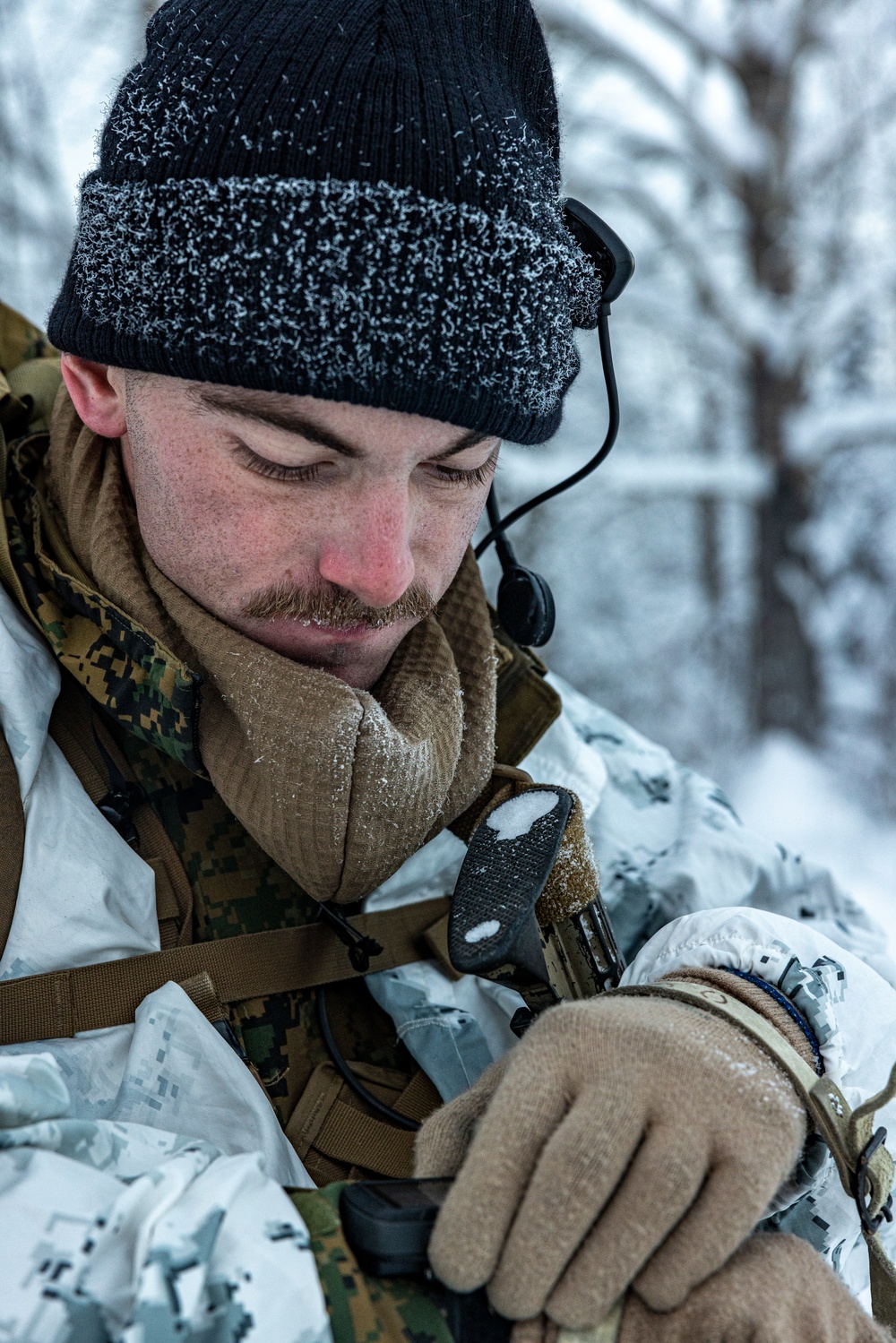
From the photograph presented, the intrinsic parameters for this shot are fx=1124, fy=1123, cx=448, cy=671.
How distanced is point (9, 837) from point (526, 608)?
76 centimetres

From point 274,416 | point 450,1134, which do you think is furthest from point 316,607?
point 450,1134

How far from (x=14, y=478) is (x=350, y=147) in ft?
2.12

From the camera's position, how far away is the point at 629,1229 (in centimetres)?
89

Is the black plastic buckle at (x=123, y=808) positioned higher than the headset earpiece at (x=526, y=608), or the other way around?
the headset earpiece at (x=526, y=608)

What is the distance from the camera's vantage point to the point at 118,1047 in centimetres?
125

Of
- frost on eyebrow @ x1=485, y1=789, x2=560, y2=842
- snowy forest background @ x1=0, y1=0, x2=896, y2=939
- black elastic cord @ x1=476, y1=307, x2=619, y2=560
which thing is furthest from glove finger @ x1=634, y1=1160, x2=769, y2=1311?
snowy forest background @ x1=0, y1=0, x2=896, y2=939

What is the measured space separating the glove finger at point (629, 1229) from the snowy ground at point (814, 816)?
2.33m

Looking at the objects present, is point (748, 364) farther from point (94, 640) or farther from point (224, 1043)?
point (224, 1043)

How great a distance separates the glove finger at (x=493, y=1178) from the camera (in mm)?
879

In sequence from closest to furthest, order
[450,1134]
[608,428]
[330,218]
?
1. [450,1134]
2. [330,218]
3. [608,428]

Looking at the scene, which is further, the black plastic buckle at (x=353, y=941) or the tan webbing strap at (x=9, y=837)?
the black plastic buckle at (x=353, y=941)

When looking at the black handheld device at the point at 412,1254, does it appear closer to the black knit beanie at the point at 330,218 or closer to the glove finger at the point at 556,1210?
the glove finger at the point at 556,1210

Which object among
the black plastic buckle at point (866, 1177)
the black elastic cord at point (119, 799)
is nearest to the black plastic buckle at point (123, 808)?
the black elastic cord at point (119, 799)

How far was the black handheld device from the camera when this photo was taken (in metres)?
0.90
